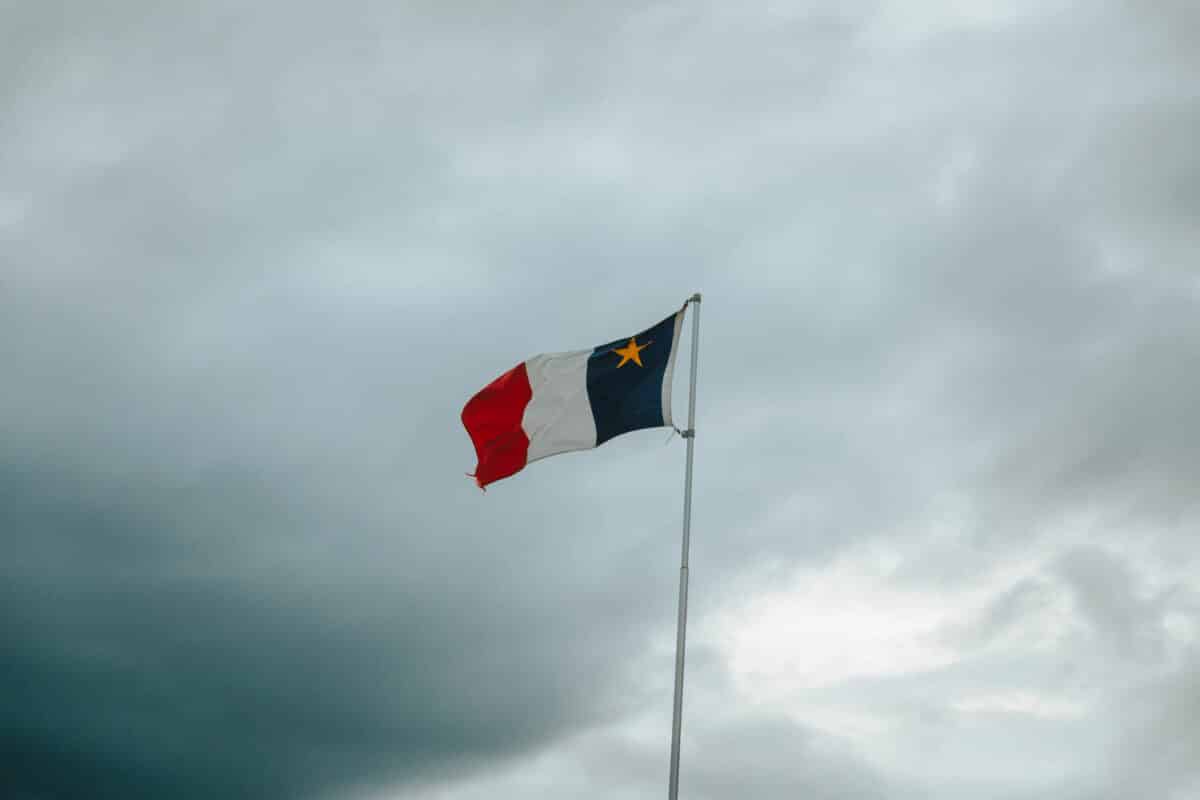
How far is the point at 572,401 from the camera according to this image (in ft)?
156

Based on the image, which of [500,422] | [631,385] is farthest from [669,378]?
[500,422]

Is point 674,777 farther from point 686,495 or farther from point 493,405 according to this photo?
point 493,405

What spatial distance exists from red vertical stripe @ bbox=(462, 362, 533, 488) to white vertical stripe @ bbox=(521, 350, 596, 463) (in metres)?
0.28

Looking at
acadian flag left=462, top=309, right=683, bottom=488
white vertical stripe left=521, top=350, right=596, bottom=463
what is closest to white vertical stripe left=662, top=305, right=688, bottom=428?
acadian flag left=462, top=309, right=683, bottom=488

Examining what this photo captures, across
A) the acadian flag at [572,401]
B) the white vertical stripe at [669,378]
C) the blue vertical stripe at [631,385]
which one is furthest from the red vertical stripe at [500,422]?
the white vertical stripe at [669,378]

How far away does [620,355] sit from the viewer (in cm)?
4750

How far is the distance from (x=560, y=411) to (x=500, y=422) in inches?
84.2

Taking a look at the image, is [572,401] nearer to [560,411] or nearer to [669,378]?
[560,411]

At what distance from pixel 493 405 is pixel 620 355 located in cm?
466

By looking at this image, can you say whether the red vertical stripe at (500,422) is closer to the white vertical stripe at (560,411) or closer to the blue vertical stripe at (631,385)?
the white vertical stripe at (560,411)

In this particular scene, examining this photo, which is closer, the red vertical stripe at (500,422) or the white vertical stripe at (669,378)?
the white vertical stripe at (669,378)

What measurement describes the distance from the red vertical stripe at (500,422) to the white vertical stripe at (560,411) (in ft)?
0.92

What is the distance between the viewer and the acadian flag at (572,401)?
46.9m

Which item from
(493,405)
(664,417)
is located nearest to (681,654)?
(664,417)
